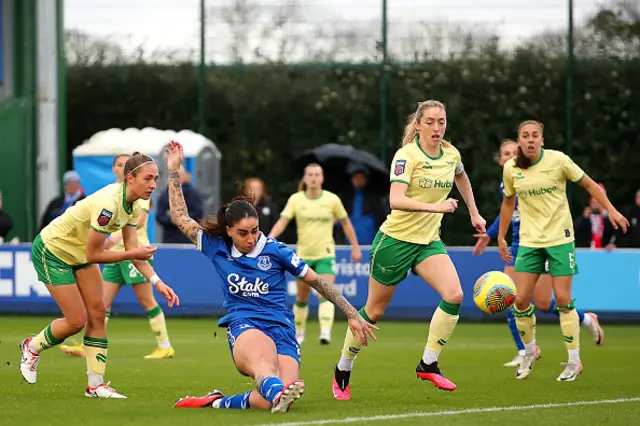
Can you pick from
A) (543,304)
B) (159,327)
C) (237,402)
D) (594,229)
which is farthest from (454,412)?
(594,229)

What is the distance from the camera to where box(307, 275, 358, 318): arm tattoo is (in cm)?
888

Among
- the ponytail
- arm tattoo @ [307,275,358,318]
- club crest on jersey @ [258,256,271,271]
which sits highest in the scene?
the ponytail

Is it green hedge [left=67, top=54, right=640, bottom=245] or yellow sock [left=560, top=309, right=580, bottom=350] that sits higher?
green hedge [left=67, top=54, right=640, bottom=245]

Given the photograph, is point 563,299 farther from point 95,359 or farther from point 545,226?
point 95,359

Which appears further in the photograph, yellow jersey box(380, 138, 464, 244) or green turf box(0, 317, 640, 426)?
yellow jersey box(380, 138, 464, 244)

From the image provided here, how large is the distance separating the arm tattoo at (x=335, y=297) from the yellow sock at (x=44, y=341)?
2.59 meters

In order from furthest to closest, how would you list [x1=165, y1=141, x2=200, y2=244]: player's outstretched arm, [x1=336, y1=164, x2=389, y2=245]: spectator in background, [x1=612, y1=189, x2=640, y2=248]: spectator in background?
1. [x1=612, y1=189, x2=640, y2=248]: spectator in background
2. [x1=336, y1=164, x2=389, y2=245]: spectator in background
3. [x1=165, y1=141, x2=200, y2=244]: player's outstretched arm

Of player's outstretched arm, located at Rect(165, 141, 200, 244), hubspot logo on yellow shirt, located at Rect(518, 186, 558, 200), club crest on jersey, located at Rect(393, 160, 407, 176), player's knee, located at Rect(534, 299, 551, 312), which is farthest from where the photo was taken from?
player's knee, located at Rect(534, 299, 551, 312)

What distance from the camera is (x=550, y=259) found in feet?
38.9

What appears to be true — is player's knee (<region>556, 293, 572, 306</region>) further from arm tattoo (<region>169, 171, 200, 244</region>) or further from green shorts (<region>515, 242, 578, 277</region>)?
arm tattoo (<region>169, 171, 200, 244</region>)

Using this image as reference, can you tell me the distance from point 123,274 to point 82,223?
14.0 ft

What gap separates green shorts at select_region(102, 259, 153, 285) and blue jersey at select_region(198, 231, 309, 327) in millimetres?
5250

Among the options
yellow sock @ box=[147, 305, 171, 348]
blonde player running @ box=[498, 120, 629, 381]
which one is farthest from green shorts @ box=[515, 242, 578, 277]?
yellow sock @ box=[147, 305, 171, 348]

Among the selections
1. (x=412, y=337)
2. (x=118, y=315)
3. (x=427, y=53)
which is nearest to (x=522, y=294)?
(x=412, y=337)
